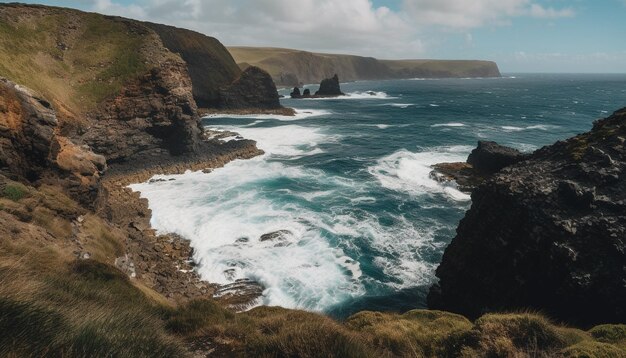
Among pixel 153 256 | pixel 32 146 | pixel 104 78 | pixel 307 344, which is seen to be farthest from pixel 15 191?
pixel 104 78

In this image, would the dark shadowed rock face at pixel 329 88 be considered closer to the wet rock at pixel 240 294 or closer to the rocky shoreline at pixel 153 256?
the rocky shoreline at pixel 153 256

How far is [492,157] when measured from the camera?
39.2 meters

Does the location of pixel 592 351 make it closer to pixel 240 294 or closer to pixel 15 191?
pixel 240 294

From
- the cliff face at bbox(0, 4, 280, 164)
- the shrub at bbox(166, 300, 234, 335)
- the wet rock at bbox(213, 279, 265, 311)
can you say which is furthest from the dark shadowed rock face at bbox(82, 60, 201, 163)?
the shrub at bbox(166, 300, 234, 335)

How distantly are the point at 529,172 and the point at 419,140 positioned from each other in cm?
A: 4318

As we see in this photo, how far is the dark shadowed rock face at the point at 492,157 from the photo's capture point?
126 feet

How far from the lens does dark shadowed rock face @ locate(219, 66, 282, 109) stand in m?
89.1

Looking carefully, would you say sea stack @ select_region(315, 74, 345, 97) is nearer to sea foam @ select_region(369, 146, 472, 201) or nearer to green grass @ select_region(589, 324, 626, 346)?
sea foam @ select_region(369, 146, 472, 201)

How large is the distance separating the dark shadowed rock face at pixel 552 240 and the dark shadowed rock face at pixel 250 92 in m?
77.2

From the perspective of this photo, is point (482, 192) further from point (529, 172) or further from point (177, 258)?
point (177, 258)

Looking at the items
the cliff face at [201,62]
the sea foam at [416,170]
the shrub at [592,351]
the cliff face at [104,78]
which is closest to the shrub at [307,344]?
the shrub at [592,351]

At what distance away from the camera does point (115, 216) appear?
2772cm

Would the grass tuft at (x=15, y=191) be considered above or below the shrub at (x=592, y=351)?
above

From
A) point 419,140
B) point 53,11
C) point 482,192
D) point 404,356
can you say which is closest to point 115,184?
point 53,11
